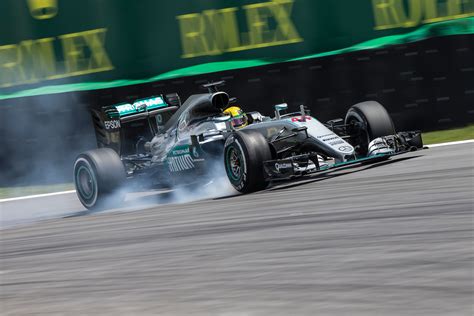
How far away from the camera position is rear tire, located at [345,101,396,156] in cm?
995

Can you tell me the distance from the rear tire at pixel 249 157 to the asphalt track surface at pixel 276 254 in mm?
196

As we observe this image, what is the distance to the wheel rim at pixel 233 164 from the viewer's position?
30.8 feet

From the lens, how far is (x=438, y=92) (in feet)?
37.9

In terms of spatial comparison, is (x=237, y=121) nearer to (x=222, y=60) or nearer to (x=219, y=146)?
(x=219, y=146)

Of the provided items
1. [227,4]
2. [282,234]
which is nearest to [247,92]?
[227,4]

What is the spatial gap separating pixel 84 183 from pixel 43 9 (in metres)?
3.51

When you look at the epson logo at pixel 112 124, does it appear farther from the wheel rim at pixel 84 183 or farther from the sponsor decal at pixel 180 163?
the sponsor decal at pixel 180 163

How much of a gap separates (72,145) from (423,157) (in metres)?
5.24

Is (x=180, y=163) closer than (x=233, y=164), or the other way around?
(x=233, y=164)

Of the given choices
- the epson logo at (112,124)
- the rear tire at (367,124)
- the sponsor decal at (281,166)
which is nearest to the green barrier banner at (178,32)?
the epson logo at (112,124)

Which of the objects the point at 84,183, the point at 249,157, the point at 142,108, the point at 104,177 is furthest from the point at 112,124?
the point at 249,157

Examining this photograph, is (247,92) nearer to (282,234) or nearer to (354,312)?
(282,234)

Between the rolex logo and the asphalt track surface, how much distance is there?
4.54 m

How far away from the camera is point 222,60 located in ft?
40.2
